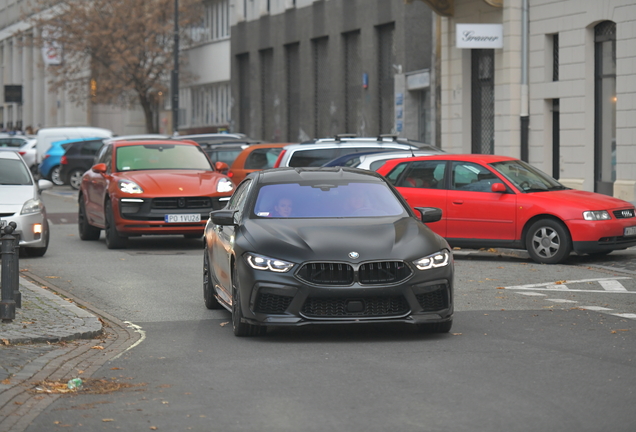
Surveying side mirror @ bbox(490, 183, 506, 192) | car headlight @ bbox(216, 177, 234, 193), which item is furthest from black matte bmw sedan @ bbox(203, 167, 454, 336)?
car headlight @ bbox(216, 177, 234, 193)

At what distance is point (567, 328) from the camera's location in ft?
31.8

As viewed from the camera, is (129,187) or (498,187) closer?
(498,187)

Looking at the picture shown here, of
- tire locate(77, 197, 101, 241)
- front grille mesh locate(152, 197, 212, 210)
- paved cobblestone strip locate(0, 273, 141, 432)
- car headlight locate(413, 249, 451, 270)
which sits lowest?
paved cobblestone strip locate(0, 273, 141, 432)

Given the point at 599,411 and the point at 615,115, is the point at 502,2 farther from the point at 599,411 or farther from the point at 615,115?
the point at 599,411

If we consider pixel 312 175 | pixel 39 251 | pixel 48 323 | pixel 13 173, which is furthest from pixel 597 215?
pixel 13 173

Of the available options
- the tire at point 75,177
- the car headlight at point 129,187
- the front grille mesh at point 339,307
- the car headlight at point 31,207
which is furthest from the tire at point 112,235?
the tire at point 75,177

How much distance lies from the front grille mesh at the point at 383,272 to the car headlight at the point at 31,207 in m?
8.31

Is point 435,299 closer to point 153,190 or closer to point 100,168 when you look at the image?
point 153,190

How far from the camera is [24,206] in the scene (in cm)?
1603

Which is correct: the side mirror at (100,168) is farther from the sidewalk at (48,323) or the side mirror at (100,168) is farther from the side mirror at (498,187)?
the sidewalk at (48,323)

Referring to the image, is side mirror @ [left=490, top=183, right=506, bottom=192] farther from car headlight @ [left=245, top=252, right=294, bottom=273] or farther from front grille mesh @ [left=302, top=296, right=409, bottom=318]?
car headlight @ [left=245, top=252, right=294, bottom=273]

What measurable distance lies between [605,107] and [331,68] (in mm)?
16136

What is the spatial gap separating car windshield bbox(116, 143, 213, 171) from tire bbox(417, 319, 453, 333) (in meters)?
9.75

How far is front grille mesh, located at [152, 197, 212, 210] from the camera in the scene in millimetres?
17391
